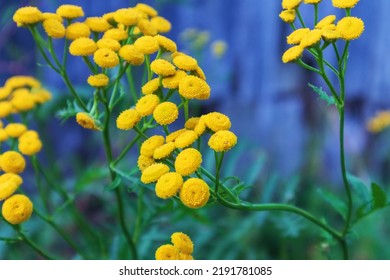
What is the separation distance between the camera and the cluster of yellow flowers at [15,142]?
7.18ft

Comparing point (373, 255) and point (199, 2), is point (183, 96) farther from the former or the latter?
point (199, 2)

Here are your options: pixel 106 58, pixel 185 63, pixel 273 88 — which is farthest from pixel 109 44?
pixel 273 88

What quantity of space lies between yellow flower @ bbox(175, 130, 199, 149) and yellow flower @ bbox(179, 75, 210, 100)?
0.38 ft

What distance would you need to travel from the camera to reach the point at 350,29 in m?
2.05

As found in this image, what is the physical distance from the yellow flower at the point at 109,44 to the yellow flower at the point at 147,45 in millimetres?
75

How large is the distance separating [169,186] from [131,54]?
516 mm

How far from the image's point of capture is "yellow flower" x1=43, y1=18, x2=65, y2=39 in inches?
91.5

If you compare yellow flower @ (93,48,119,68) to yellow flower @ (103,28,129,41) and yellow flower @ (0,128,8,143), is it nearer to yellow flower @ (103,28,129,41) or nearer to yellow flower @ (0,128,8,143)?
yellow flower @ (103,28,129,41)

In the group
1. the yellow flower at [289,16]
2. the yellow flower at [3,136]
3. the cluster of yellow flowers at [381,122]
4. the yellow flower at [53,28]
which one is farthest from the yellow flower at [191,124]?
the cluster of yellow flowers at [381,122]

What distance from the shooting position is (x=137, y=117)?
6.82 feet

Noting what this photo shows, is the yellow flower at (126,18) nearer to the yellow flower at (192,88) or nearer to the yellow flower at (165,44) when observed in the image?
the yellow flower at (165,44)

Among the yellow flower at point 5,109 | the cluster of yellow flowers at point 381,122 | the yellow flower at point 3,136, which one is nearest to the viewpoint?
the yellow flower at point 3,136

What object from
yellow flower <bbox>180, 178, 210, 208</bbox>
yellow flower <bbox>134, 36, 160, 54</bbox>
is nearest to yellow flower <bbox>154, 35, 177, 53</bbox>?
yellow flower <bbox>134, 36, 160, 54</bbox>

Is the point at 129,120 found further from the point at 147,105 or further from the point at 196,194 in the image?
the point at 196,194
